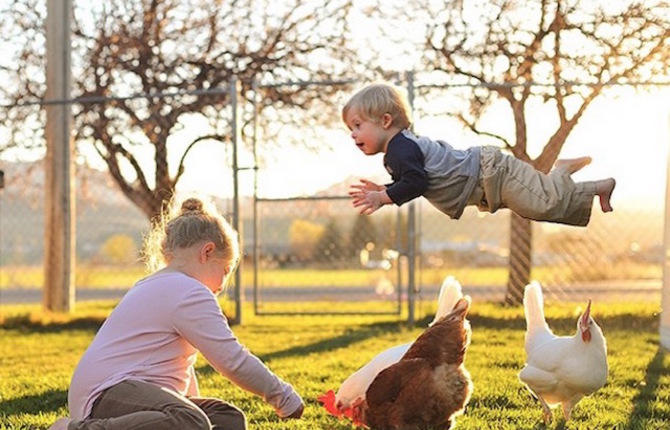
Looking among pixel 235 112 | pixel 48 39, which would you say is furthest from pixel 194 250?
pixel 48 39

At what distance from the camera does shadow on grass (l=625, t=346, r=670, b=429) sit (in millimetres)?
4423

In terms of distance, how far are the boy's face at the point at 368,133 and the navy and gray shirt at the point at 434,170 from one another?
0.20 ft

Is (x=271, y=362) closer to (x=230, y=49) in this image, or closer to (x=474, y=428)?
(x=474, y=428)

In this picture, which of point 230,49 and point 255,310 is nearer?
point 255,310

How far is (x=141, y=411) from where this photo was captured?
3.27m

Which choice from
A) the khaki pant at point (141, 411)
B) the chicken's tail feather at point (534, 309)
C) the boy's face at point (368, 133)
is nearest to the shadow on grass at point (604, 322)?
the chicken's tail feather at point (534, 309)

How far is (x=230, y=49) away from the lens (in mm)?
12172

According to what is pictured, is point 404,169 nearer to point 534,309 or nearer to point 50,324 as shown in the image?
point 534,309

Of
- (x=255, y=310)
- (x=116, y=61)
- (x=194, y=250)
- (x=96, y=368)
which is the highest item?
(x=116, y=61)

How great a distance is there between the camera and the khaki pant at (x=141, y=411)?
3.22 m

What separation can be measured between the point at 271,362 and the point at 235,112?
313 centimetres

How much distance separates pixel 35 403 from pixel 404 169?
2.52 metres

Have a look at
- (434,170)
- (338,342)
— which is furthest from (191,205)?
(338,342)

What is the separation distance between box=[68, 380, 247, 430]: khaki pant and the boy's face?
1402 mm
